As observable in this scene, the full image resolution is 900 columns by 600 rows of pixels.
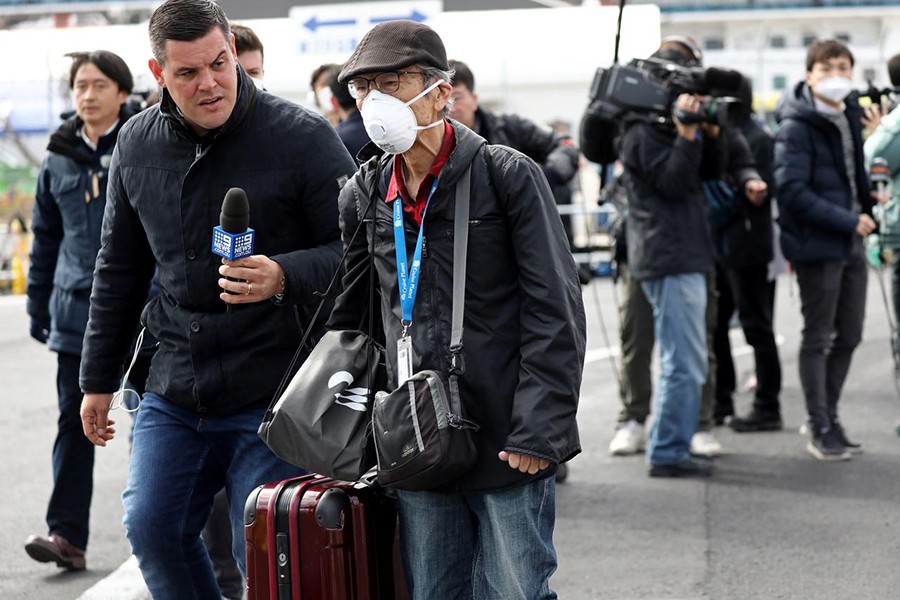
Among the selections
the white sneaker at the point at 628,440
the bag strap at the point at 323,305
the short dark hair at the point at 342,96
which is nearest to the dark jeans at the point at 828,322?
the white sneaker at the point at 628,440

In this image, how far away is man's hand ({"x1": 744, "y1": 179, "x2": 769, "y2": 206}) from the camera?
767 cm

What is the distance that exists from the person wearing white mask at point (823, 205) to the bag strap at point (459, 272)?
4.21 m

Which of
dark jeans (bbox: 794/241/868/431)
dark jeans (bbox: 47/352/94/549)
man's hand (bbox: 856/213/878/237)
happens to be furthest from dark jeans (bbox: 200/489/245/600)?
man's hand (bbox: 856/213/878/237)

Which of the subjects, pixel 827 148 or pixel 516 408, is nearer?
pixel 516 408

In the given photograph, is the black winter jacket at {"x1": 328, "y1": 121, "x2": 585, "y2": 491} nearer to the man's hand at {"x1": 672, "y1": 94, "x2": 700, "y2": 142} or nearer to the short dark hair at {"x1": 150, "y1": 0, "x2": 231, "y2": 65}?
the short dark hair at {"x1": 150, "y1": 0, "x2": 231, "y2": 65}

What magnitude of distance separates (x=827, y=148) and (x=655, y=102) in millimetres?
1091

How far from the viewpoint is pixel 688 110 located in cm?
660

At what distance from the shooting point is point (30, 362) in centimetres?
1265

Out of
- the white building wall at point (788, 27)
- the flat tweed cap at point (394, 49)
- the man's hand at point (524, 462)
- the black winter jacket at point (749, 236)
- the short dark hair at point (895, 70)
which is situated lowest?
the white building wall at point (788, 27)

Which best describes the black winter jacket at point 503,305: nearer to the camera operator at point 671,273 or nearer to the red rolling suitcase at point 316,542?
the red rolling suitcase at point 316,542

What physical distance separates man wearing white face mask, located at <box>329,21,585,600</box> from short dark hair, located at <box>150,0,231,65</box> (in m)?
0.62

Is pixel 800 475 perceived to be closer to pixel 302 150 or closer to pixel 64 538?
pixel 64 538

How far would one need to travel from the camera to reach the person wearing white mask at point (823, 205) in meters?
7.12

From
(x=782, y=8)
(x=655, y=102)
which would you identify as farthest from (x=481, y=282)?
(x=782, y=8)
